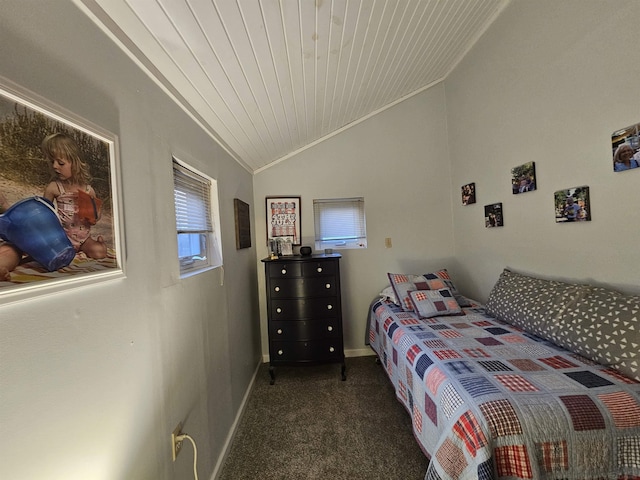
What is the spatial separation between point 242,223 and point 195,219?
74 centimetres

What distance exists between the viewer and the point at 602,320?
1.30 meters

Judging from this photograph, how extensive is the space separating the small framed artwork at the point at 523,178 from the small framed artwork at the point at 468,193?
1.64 ft

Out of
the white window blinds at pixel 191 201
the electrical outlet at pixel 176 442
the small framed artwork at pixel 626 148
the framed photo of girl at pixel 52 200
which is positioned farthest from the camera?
the white window blinds at pixel 191 201

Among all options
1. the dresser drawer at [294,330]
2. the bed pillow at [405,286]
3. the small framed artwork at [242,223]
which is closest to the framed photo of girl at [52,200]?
the small framed artwork at [242,223]

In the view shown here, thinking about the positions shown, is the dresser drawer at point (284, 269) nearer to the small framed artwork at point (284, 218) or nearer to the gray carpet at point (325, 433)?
the small framed artwork at point (284, 218)

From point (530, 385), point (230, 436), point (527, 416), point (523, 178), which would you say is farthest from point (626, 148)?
point (230, 436)

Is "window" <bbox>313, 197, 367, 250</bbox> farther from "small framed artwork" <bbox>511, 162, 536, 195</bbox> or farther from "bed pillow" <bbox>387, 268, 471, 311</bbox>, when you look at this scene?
"small framed artwork" <bbox>511, 162, 536, 195</bbox>

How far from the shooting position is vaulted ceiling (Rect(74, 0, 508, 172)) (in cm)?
96

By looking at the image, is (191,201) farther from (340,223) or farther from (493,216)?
(493,216)

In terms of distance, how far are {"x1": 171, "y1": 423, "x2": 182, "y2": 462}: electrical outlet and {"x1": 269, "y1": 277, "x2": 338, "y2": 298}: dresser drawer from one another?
1366mm

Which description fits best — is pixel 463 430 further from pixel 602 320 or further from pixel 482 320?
pixel 482 320

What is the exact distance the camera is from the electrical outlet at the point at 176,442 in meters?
1.10

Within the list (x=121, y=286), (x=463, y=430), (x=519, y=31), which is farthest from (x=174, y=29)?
(x=519, y=31)

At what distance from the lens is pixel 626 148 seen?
1.34m
